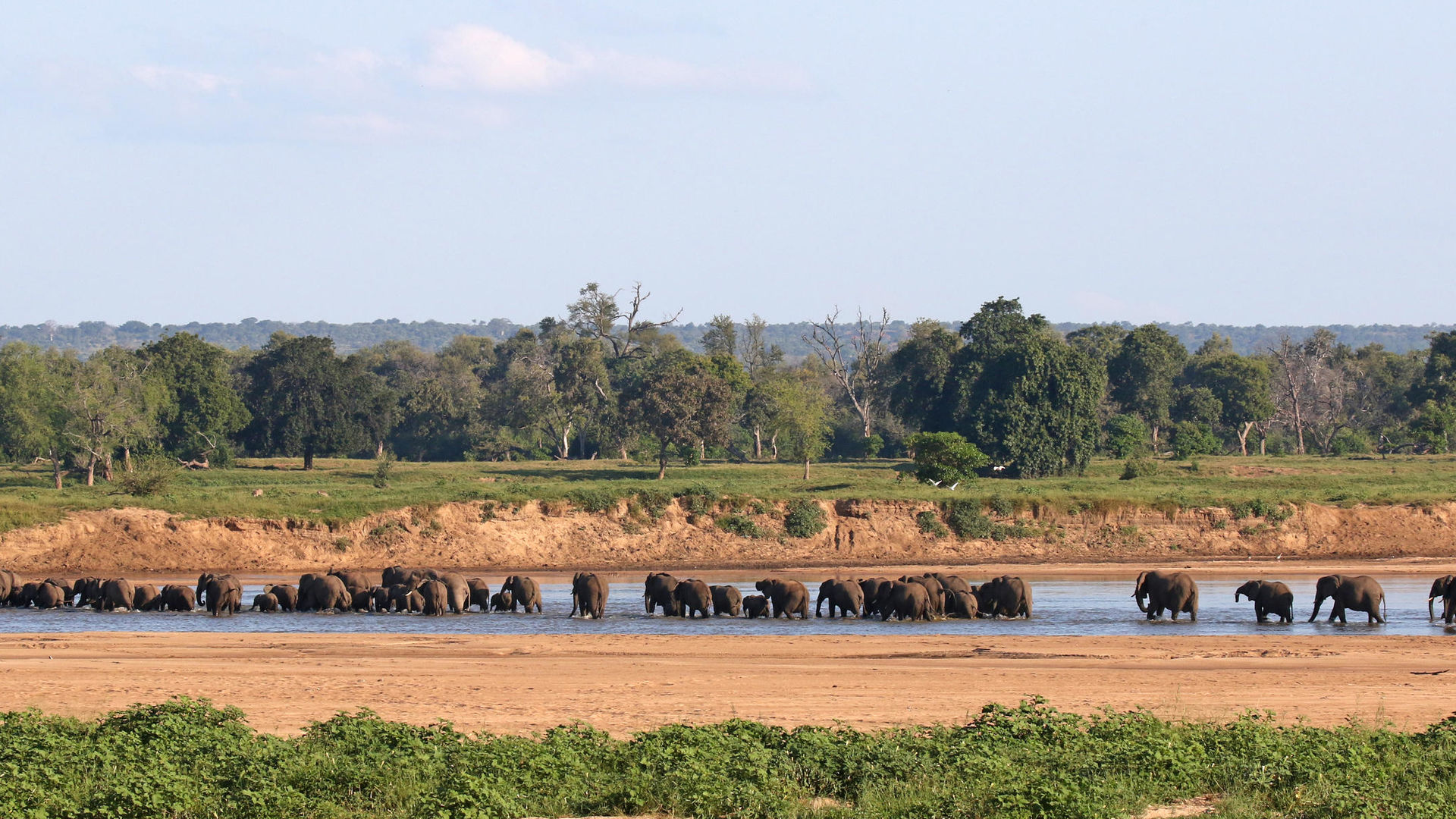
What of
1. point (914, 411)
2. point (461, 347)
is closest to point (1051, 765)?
point (914, 411)

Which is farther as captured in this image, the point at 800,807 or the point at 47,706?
the point at 47,706

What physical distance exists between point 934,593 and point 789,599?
3407mm

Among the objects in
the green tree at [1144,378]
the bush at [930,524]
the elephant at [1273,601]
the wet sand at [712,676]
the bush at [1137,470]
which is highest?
the green tree at [1144,378]

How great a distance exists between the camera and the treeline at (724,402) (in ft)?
223

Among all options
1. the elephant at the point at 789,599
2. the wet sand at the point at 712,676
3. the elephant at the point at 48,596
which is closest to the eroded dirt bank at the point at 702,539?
the elephant at the point at 48,596

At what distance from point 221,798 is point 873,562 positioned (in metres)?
37.4

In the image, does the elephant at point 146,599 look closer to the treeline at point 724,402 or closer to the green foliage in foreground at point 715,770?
the green foliage in foreground at point 715,770

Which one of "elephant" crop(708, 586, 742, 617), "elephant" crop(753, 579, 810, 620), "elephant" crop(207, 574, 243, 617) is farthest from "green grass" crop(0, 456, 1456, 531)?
"elephant" crop(753, 579, 810, 620)

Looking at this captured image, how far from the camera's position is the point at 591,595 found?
111 ft

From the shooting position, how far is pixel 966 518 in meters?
50.8

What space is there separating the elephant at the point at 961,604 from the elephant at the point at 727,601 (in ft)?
16.3

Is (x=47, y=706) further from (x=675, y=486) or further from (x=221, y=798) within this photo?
(x=675, y=486)

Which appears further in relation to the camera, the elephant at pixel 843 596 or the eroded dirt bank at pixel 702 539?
the eroded dirt bank at pixel 702 539

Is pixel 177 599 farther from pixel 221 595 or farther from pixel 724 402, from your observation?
pixel 724 402
